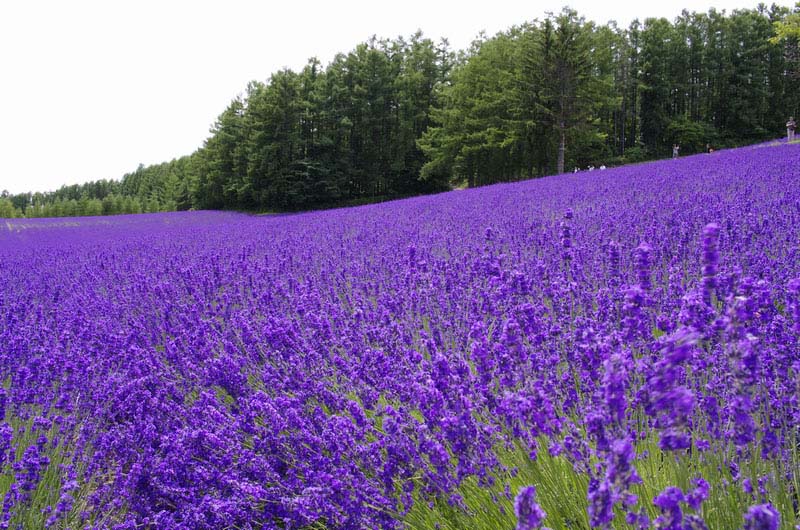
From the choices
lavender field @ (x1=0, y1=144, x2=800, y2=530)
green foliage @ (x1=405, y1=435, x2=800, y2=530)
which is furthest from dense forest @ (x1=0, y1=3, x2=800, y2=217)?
green foliage @ (x1=405, y1=435, x2=800, y2=530)

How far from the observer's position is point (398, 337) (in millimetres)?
2514

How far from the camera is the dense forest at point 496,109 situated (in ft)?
83.4

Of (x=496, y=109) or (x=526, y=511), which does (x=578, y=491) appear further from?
(x=496, y=109)

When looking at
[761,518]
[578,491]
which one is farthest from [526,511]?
[578,491]

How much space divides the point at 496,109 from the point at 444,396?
2622 cm

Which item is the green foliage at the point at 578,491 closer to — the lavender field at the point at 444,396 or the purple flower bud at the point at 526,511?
the lavender field at the point at 444,396

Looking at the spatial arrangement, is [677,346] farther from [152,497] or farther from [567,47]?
→ [567,47]

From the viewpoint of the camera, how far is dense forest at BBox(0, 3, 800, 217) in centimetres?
2542

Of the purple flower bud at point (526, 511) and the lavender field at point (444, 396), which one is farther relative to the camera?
the lavender field at point (444, 396)

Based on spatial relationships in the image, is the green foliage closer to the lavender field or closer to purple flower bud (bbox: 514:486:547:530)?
the lavender field

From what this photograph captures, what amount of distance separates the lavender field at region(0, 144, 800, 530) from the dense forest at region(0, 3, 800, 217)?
70.8 ft

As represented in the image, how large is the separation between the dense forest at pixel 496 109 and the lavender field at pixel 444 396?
21568 mm

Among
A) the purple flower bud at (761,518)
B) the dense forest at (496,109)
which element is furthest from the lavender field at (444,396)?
the dense forest at (496,109)

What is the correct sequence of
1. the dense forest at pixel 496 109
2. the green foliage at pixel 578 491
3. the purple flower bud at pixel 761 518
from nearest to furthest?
1. the purple flower bud at pixel 761 518
2. the green foliage at pixel 578 491
3. the dense forest at pixel 496 109
